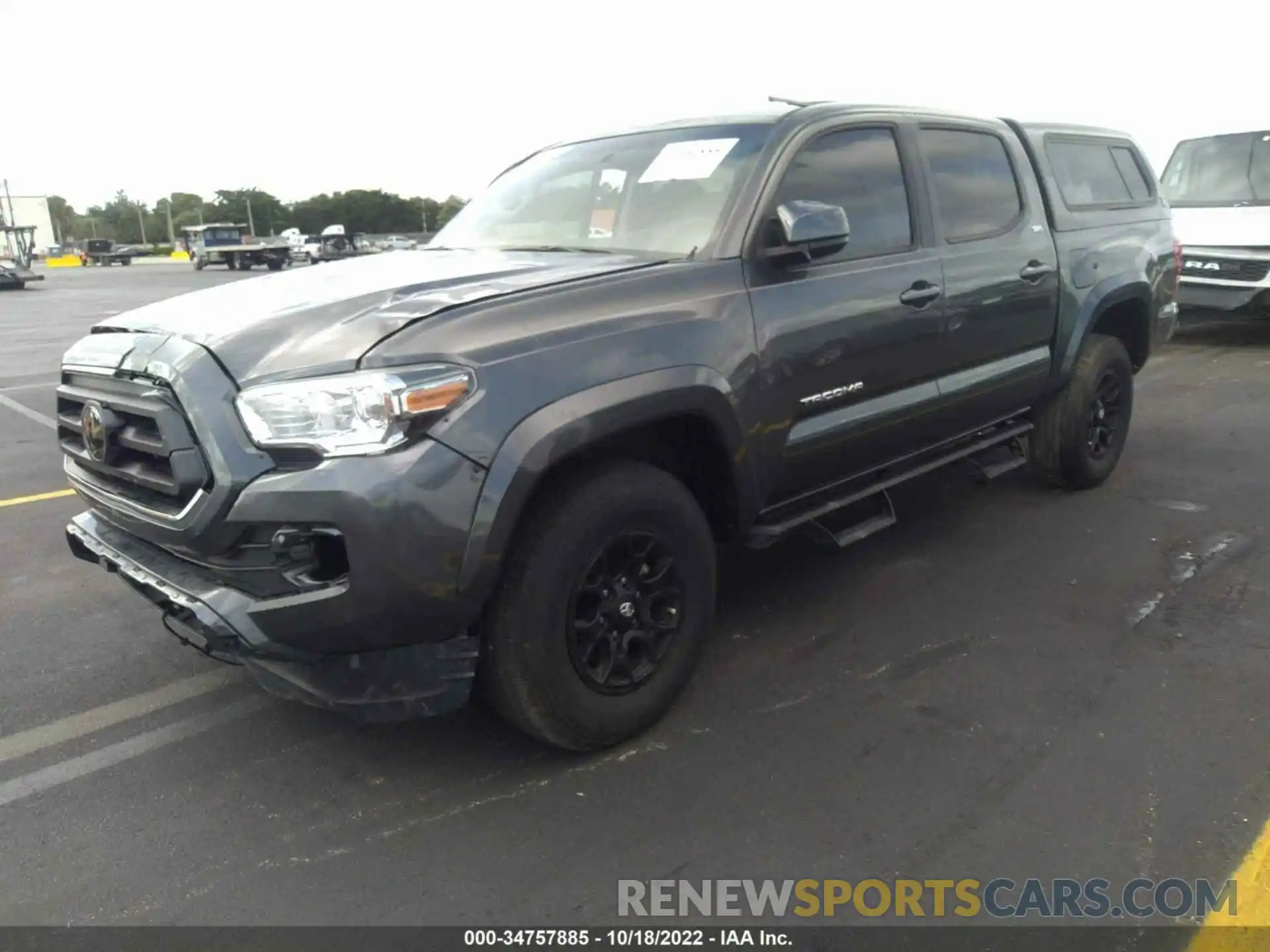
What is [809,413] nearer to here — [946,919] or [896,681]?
[896,681]

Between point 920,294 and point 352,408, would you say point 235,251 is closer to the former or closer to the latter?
point 920,294

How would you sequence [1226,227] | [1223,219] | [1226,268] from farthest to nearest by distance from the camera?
[1223,219] < [1226,227] < [1226,268]

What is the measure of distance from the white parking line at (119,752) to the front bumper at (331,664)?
661 millimetres

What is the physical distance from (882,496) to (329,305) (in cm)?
238

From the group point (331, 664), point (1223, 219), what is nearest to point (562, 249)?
point (331, 664)

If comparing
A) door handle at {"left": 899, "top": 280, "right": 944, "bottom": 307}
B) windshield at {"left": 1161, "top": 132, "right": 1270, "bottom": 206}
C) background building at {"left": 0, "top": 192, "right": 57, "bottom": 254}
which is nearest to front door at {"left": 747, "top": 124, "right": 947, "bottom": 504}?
door handle at {"left": 899, "top": 280, "right": 944, "bottom": 307}

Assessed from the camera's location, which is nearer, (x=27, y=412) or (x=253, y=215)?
(x=27, y=412)

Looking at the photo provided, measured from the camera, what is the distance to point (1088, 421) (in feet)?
17.2

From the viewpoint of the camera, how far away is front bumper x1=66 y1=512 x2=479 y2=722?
2.51 metres

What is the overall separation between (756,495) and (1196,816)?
1.54 metres

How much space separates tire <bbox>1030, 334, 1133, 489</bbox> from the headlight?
381 cm

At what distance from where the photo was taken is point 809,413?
11.4 feet

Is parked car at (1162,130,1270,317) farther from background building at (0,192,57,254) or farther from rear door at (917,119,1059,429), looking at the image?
background building at (0,192,57,254)

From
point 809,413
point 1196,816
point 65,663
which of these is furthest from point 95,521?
point 1196,816
